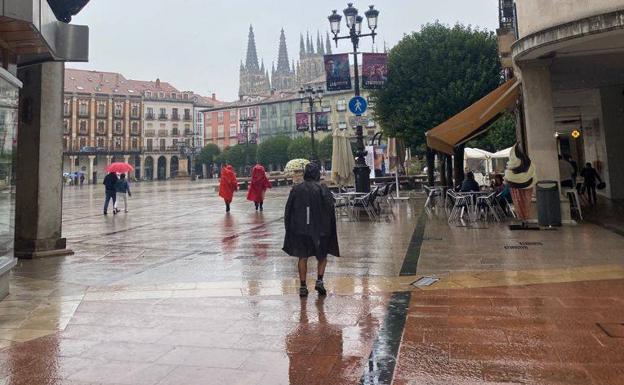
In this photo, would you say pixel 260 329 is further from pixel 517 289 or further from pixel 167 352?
pixel 517 289

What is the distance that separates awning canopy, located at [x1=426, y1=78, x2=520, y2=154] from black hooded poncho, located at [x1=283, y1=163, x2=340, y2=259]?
7.37 metres

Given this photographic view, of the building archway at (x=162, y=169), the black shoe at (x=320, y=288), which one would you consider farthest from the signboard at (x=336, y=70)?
the building archway at (x=162, y=169)

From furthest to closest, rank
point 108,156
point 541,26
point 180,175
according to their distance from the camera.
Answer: point 180,175 < point 108,156 < point 541,26

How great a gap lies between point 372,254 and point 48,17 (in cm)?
553

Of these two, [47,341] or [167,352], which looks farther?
[47,341]

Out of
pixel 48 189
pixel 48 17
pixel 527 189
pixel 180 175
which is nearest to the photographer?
pixel 48 17

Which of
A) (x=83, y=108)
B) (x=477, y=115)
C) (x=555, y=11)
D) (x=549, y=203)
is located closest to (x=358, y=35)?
(x=477, y=115)

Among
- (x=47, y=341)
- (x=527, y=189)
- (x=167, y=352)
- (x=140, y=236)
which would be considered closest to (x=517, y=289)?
(x=167, y=352)

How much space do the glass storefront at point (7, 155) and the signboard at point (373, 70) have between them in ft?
36.3

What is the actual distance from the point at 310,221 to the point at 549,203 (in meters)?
6.75

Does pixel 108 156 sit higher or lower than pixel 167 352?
higher

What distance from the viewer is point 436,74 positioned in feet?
78.5

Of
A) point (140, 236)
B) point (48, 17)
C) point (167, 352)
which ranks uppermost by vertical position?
point (48, 17)

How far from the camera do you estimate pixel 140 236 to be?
34.5 ft
